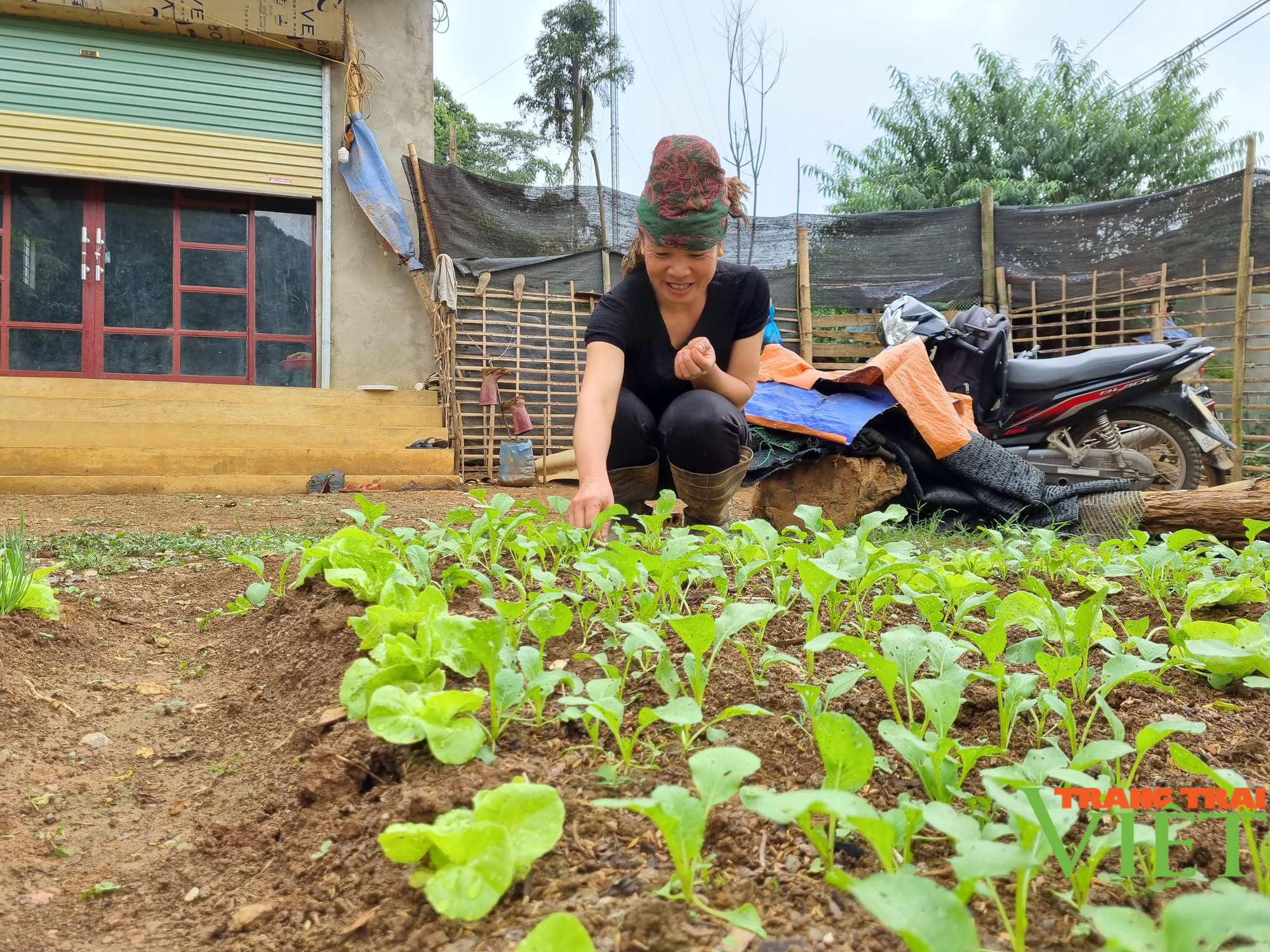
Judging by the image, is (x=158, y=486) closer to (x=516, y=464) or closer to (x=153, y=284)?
(x=516, y=464)

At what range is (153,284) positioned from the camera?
728 centimetres

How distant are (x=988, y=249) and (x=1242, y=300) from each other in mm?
2014

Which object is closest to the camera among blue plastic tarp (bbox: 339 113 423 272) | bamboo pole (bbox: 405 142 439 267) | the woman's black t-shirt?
the woman's black t-shirt

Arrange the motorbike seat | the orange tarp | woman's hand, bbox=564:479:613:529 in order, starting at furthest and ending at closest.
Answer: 1. the motorbike seat
2. the orange tarp
3. woman's hand, bbox=564:479:613:529

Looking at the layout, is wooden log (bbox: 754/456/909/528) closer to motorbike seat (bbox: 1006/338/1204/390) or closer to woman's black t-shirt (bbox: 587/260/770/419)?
woman's black t-shirt (bbox: 587/260/770/419)

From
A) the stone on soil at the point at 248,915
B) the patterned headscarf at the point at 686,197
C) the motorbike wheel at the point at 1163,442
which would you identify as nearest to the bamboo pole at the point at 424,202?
the patterned headscarf at the point at 686,197

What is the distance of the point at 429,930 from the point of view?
69 centimetres

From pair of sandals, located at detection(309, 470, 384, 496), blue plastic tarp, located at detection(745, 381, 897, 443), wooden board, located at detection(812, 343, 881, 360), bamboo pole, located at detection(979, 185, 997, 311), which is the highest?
bamboo pole, located at detection(979, 185, 997, 311)

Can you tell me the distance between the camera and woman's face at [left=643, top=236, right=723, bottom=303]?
226 cm

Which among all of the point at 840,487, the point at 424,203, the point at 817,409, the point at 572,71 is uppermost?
the point at 572,71

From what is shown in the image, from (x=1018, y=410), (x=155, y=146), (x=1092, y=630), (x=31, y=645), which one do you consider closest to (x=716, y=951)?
(x=1092, y=630)

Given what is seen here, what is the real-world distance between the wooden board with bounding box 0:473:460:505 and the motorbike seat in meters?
3.96

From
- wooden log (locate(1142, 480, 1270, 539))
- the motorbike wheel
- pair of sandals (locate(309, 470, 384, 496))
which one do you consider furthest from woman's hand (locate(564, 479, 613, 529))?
pair of sandals (locate(309, 470, 384, 496))

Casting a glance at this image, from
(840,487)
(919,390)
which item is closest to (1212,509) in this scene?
(919,390)
